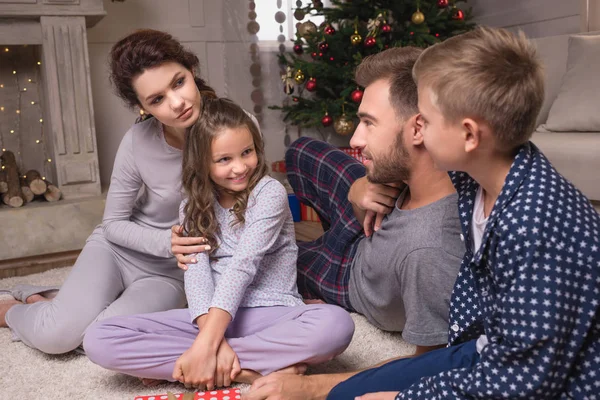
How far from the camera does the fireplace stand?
2.74 meters

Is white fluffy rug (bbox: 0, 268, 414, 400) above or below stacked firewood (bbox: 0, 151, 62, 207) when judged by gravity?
below

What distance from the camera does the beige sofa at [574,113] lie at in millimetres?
2434

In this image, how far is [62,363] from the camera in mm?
1686

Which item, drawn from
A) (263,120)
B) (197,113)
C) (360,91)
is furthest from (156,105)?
(263,120)

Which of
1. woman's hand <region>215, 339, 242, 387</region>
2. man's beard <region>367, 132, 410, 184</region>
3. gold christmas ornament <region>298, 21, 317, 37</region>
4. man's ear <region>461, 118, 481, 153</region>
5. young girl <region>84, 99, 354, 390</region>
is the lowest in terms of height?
woman's hand <region>215, 339, 242, 387</region>

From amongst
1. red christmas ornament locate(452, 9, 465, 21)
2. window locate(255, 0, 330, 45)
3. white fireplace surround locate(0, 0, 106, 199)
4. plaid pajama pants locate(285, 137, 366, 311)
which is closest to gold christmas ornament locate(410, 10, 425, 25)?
red christmas ornament locate(452, 9, 465, 21)

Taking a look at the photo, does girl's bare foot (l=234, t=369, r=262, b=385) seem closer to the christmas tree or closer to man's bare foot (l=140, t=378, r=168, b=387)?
man's bare foot (l=140, t=378, r=168, b=387)

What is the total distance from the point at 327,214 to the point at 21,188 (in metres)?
1.64

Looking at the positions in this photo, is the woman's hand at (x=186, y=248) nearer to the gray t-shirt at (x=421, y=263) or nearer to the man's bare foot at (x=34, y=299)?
the gray t-shirt at (x=421, y=263)

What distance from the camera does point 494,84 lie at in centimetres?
93

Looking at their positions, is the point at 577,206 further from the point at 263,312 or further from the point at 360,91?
the point at 360,91

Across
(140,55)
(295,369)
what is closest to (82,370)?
(295,369)

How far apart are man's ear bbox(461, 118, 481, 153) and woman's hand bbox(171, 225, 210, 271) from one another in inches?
32.0

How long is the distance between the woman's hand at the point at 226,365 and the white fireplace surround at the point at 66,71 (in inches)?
71.1
